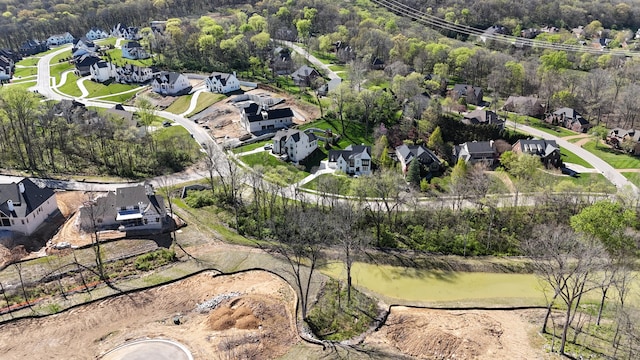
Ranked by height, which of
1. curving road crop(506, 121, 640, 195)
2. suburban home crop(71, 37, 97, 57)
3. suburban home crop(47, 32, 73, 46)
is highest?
suburban home crop(47, 32, 73, 46)

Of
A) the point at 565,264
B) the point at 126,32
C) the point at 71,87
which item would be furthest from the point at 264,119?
the point at 126,32

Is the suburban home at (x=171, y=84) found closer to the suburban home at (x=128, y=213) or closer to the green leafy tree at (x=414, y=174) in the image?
the suburban home at (x=128, y=213)

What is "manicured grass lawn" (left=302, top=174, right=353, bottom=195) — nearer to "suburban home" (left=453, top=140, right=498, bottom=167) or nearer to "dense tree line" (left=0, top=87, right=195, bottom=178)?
"suburban home" (left=453, top=140, right=498, bottom=167)

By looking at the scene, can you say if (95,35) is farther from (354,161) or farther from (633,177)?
(633,177)

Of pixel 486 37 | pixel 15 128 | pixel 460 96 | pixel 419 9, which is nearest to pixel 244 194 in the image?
pixel 15 128

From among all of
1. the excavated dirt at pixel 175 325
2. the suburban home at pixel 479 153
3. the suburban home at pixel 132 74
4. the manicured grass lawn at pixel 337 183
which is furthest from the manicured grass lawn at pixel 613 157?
the suburban home at pixel 132 74

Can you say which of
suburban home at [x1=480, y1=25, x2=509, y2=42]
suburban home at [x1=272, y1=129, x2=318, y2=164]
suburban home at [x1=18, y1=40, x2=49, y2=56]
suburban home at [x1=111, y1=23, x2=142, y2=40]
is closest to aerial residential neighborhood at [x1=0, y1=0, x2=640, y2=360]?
suburban home at [x1=272, y1=129, x2=318, y2=164]
